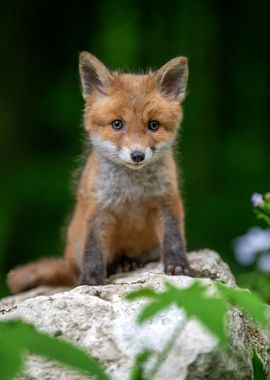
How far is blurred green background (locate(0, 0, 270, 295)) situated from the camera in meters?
9.44

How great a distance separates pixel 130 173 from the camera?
5617 mm

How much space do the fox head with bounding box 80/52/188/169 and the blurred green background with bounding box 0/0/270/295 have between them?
3.43m

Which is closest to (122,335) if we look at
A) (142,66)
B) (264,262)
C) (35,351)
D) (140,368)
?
(140,368)

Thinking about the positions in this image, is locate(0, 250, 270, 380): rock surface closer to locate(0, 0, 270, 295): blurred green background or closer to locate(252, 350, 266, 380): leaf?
locate(252, 350, 266, 380): leaf

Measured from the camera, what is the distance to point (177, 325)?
3.66 metres

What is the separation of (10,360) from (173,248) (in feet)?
9.81

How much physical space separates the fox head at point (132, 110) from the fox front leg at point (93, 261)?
1.46ft

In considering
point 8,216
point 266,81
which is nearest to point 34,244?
point 8,216

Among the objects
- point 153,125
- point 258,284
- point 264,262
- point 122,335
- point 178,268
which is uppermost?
point 153,125

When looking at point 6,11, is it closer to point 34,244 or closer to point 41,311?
point 34,244

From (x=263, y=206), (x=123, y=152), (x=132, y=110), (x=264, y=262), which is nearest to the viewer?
(x=263, y=206)

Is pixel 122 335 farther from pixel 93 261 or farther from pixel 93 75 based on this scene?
pixel 93 75

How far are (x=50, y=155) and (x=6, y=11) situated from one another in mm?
1578

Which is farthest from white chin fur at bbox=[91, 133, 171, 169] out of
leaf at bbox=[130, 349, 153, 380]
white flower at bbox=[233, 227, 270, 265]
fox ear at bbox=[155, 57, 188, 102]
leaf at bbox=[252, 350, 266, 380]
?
leaf at bbox=[130, 349, 153, 380]
